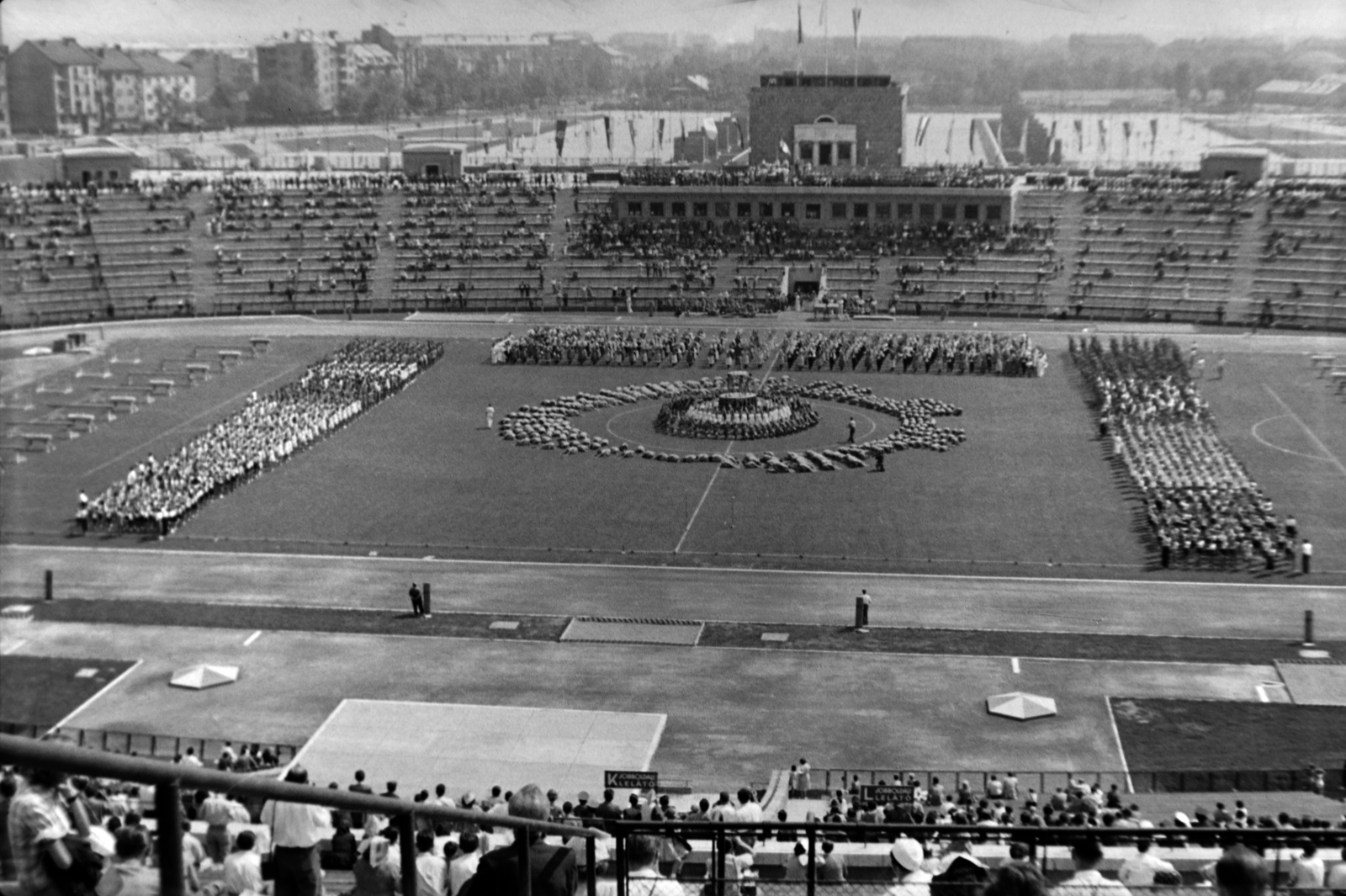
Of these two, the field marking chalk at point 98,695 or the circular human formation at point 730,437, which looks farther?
the circular human formation at point 730,437

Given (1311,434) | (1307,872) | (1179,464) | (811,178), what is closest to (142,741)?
(1307,872)

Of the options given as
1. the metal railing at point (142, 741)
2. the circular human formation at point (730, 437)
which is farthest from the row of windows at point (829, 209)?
the metal railing at point (142, 741)

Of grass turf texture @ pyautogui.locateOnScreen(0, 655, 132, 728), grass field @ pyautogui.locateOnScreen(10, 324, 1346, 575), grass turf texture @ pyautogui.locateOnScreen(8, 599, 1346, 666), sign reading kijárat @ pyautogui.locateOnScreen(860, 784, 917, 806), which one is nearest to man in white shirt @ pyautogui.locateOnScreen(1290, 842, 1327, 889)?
sign reading kijárat @ pyautogui.locateOnScreen(860, 784, 917, 806)

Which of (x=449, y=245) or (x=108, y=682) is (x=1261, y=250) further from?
(x=108, y=682)

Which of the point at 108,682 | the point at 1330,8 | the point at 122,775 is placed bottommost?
the point at 108,682

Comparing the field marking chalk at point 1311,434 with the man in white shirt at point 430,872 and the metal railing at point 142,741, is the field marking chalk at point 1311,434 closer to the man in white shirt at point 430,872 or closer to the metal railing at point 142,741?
the metal railing at point 142,741

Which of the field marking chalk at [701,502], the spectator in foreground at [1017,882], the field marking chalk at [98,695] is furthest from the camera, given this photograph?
the field marking chalk at [701,502]

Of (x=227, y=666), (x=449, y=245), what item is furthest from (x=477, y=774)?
(x=449, y=245)
